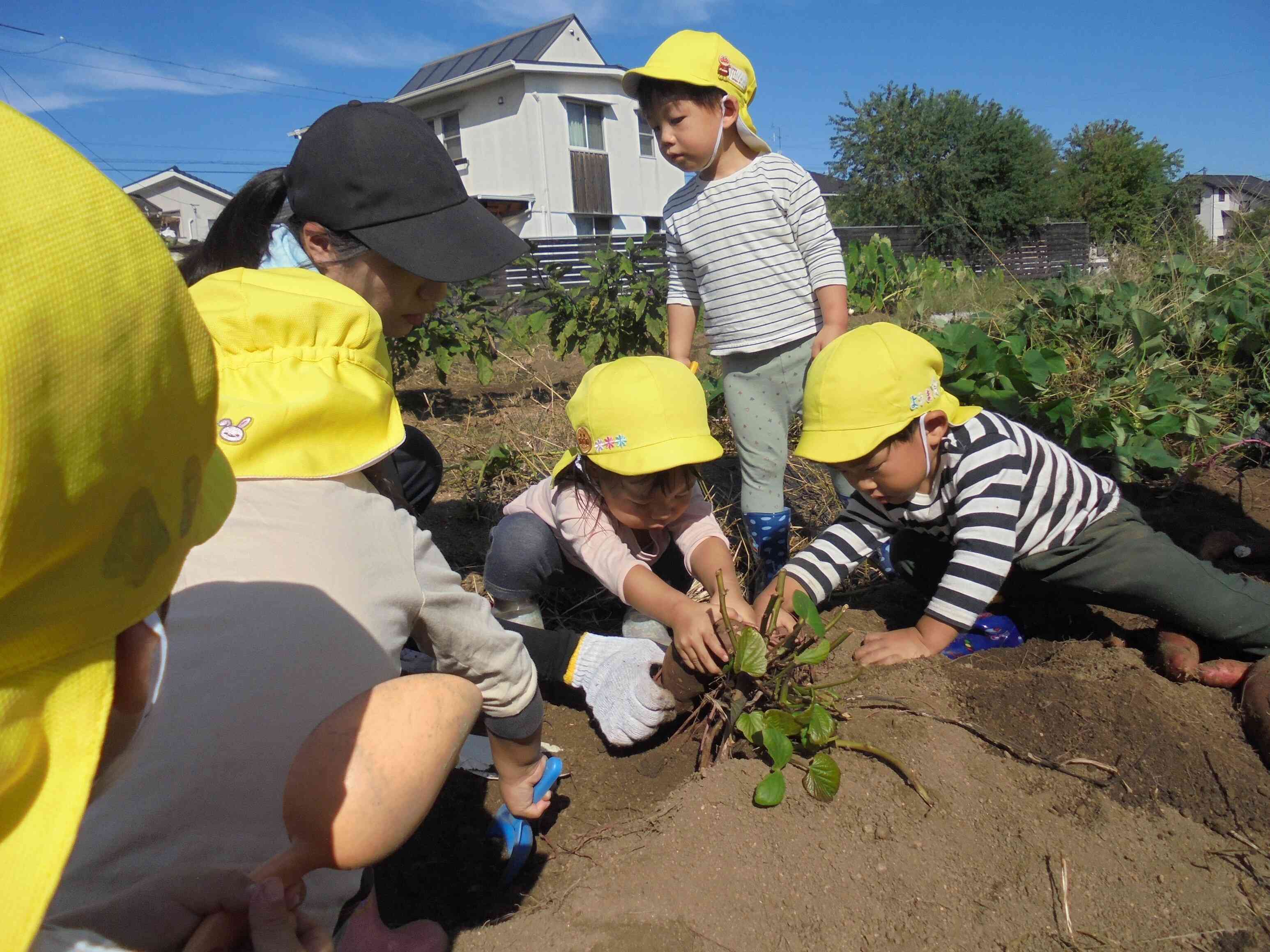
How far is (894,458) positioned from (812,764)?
753 millimetres

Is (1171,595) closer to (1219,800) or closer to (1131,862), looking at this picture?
(1219,800)

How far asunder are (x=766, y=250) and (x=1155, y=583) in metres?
1.56

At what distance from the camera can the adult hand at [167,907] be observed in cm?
90

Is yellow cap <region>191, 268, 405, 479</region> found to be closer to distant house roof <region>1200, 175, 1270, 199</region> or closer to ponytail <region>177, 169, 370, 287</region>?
ponytail <region>177, 169, 370, 287</region>

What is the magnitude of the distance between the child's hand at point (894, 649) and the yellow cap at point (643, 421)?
60 cm

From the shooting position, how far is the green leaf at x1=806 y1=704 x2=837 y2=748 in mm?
1781

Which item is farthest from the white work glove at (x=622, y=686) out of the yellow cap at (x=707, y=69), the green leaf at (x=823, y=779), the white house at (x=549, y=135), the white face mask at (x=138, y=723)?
the white house at (x=549, y=135)

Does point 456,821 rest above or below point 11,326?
below

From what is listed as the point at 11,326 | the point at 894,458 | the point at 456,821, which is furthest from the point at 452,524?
the point at 11,326

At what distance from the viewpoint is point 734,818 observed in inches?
66.9

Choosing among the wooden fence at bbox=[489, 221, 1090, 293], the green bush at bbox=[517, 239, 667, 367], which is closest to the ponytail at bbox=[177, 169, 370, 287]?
the green bush at bbox=[517, 239, 667, 367]

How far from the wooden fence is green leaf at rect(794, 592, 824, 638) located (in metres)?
14.9

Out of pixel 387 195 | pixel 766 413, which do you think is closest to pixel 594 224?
pixel 766 413

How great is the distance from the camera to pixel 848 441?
81.7 inches
